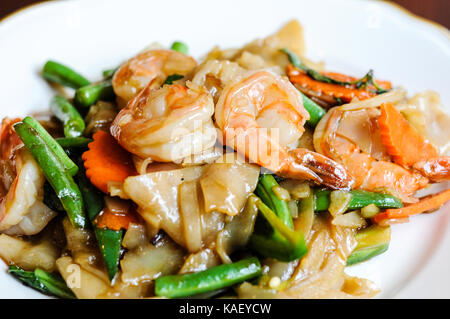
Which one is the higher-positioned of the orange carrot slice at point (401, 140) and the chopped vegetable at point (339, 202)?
the orange carrot slice at point (401, 140)

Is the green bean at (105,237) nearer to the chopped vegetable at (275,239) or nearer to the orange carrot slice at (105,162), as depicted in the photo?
the orange carrot slice at (105,162)

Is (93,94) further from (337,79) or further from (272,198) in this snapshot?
(337,79)

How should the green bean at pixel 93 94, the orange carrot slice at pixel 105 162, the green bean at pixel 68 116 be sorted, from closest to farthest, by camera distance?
1. the orange carrot slice at pixel 105 162
2. the green bean at pixel 68 116
3. the green bean at pixel 93 94

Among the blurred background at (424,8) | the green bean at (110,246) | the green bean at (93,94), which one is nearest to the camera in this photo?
the green bean at (110,246)

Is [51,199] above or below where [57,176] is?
below

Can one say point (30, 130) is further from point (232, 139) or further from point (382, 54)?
point (382, 54)

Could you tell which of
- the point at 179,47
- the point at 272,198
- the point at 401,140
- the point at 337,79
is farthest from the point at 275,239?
the point at 179,47

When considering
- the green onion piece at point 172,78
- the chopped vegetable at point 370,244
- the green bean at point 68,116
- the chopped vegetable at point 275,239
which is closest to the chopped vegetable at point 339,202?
the chopped vegetable at point 370,244
